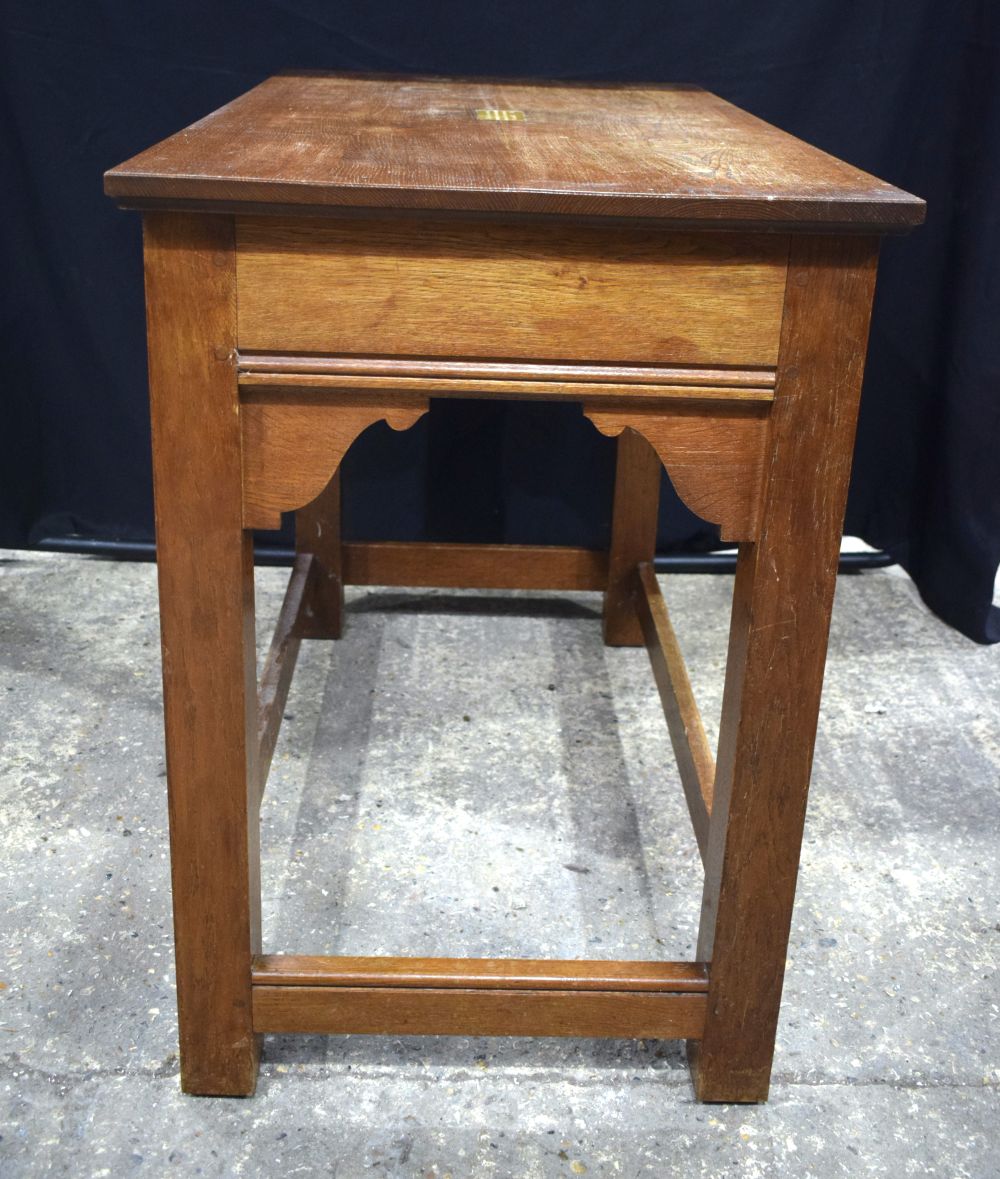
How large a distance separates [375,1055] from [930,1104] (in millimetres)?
637

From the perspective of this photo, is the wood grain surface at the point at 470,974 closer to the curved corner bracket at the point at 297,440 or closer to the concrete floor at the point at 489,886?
the concrete floor at the point at 489,886

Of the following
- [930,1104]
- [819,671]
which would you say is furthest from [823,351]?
[930,1104]

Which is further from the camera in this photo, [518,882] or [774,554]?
[518,882]

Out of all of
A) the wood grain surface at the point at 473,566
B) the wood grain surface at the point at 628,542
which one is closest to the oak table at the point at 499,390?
the wood grain surface at the point at 628,542

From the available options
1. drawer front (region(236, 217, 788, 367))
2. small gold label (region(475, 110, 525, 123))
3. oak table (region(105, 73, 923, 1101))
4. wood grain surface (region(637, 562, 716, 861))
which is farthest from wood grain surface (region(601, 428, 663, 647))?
drawer front (region(236, 217, 788, 367))

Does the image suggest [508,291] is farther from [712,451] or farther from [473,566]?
[473,566]

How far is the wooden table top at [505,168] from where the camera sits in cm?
117

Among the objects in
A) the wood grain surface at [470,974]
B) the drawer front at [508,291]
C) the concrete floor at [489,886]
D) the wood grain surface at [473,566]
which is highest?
the drawer front at [508,291]

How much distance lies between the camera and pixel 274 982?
1.49m

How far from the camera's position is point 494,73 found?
2654mm

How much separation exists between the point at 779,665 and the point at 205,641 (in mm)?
573

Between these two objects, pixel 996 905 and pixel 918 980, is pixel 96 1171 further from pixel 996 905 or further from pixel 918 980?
pixel 996 905

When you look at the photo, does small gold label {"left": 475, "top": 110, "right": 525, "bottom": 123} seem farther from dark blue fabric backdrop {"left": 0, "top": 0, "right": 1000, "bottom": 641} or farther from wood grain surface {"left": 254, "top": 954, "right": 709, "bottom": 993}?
wood grain surface {"left": 254, "top": 954, "right": 709, "bottom": 993}

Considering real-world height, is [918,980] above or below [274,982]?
below
